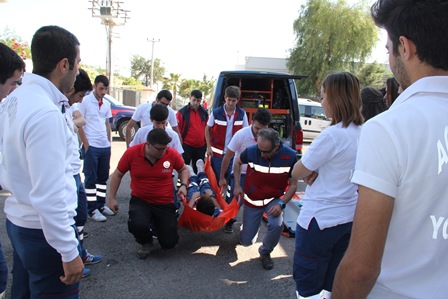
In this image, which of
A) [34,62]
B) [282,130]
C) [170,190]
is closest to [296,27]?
[282,130]

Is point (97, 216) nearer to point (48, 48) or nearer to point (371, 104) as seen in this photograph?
point (48, 48)

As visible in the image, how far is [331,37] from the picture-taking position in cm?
2561

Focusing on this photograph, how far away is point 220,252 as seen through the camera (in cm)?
403

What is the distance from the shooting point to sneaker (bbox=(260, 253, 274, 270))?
12.0 feet

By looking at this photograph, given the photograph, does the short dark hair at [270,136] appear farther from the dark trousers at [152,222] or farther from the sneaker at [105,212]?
the sneaker at [105,212]

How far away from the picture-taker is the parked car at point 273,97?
591cm

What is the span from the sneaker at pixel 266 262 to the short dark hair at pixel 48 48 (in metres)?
2.93

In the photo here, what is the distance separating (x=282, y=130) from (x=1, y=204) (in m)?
5.05

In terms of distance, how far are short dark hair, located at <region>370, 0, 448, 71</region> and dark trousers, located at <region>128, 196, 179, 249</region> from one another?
329cm

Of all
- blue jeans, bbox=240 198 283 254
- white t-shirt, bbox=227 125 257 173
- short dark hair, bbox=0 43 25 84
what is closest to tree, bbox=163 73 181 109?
white t-shirt, bbox=227 125 257 173

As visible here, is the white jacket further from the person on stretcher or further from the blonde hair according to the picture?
the person on stretcher

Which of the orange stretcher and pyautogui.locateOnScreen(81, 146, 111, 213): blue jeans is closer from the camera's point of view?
the orange stretcher

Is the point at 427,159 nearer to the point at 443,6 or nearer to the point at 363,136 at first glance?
the point at 363,136

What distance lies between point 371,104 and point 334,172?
2.63 feet
